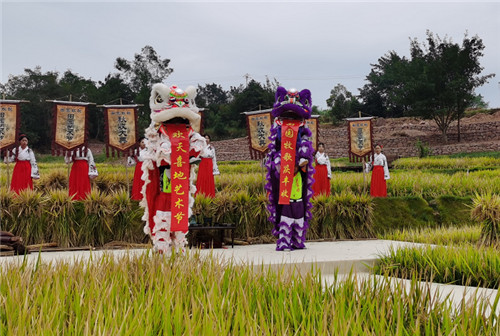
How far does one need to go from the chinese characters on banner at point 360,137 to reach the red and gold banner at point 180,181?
17.5 feet

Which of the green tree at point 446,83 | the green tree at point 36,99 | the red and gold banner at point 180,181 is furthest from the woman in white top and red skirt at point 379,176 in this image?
the green tree at point 36,99

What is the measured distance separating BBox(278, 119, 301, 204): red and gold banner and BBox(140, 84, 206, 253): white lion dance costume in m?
1.15

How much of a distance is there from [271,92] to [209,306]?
33.5m

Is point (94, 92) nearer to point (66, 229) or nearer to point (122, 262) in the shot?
point (66, 229)

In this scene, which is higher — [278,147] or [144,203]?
[278,147]

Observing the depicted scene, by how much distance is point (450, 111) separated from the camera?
27.3m

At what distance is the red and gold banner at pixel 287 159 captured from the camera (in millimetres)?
5566

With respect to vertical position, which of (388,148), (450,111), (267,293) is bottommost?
(267,293)

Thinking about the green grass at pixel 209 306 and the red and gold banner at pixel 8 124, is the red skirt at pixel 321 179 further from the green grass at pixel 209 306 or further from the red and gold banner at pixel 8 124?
the green grass at pixel 209 306

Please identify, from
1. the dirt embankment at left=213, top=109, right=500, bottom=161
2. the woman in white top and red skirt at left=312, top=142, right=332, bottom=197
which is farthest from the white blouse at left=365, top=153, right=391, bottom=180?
the dirt embankment at left=213, top=109, right=500, bottom=161

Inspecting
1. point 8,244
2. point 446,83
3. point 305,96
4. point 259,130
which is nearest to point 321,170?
point 259,130

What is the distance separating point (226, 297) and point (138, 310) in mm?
443

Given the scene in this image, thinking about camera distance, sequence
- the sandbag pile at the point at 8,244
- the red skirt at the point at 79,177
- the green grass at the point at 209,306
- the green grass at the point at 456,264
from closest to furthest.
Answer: the green grass at the point at 209,306, the green grass at the point at 456,264, the sandbag pile at the point at 8,244, the red skirt at the point at 79,177

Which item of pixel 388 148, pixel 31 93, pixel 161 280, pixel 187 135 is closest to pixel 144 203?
pixel 187 135
